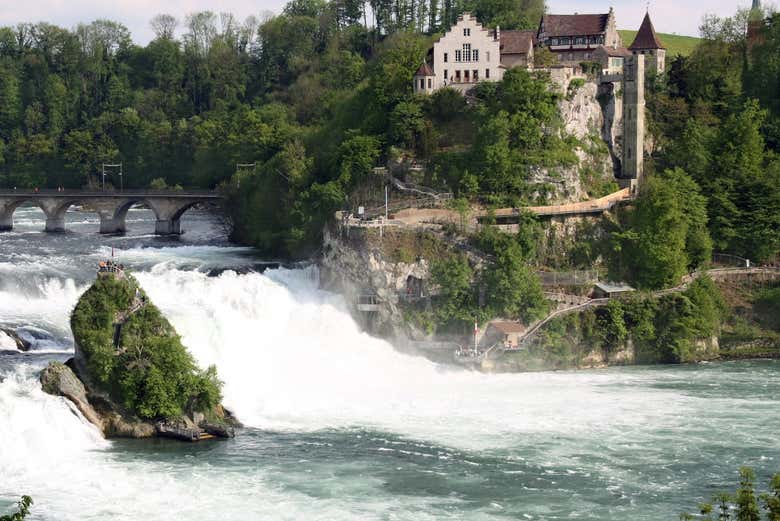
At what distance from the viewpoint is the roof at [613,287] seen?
77875mm

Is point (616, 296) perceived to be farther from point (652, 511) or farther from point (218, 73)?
point (218, 73)

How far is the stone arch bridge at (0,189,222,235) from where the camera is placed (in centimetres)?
11250

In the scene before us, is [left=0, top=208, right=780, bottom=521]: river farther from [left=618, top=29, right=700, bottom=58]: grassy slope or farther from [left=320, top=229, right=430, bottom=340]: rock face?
[left=618, top=29, right=700, bottom=58]: grassy slope

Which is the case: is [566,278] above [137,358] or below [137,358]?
above

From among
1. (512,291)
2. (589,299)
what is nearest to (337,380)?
(512,291)

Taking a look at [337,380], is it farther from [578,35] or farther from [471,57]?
[578,35]

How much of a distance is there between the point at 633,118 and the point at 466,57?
12854 millimetres

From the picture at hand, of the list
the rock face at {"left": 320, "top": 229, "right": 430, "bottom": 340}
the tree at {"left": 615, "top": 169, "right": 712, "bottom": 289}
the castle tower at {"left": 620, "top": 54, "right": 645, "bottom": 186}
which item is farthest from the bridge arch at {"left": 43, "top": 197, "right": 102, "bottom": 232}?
the tree at {"left": 615, "top": 169, "right": 712, "bottom": 289}

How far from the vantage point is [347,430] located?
5838cm

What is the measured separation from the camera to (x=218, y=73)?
518 ft

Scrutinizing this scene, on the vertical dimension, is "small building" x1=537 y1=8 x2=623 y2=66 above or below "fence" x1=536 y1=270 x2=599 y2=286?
above

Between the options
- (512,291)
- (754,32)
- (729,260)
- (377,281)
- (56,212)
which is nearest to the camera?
(512,291)

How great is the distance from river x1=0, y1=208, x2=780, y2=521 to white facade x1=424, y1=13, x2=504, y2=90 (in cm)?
1910

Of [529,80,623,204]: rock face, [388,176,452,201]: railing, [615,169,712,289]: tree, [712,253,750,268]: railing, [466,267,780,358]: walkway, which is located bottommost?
[466,267,780,358]: walkway
